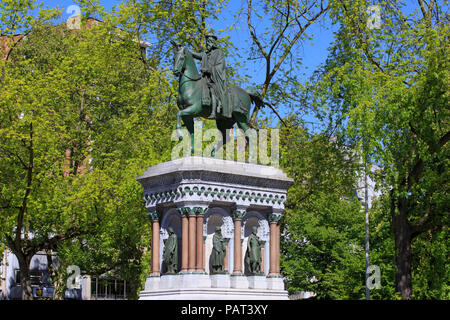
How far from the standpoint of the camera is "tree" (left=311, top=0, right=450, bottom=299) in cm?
3147

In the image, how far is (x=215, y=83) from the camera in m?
26.9

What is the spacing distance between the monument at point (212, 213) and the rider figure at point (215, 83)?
0.10 feet

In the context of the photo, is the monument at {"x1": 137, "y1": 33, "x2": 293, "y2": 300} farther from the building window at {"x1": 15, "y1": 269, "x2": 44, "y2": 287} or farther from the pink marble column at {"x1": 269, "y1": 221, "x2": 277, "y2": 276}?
the building window at {"x1": 15, "y1": 269, "x2": 44, "y2": 287}

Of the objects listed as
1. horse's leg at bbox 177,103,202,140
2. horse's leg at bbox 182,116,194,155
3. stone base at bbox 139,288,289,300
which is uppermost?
horse's leg at bbox 177,103,202,140

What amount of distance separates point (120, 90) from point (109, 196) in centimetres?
769

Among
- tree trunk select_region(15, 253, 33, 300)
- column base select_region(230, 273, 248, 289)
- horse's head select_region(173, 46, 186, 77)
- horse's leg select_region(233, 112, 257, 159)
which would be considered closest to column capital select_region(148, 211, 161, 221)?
column base select_region(230, 273, 248, 289)

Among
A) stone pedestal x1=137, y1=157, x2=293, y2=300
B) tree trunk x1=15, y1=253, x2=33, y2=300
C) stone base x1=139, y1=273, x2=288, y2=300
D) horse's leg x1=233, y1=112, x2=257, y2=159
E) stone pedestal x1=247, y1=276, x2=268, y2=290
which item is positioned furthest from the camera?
tree trunk x1=15, y1=253, x2=33, y2=300

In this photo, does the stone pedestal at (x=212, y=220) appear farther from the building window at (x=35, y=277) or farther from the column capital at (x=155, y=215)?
the building window at (x=35, y=277)

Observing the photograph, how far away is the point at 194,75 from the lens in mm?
26625

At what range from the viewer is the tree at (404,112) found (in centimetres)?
3147

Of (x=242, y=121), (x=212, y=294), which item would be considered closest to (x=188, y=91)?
(x=242, y=121)

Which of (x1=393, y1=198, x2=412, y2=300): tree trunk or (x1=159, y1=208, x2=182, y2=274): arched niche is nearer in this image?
(x1=159, y1=208, x2=182, y2=274): arched niche

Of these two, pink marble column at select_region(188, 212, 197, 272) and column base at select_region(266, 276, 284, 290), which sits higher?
pink marble column at select_region(188, 212, 197, 272)

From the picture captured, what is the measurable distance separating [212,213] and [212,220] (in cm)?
27
